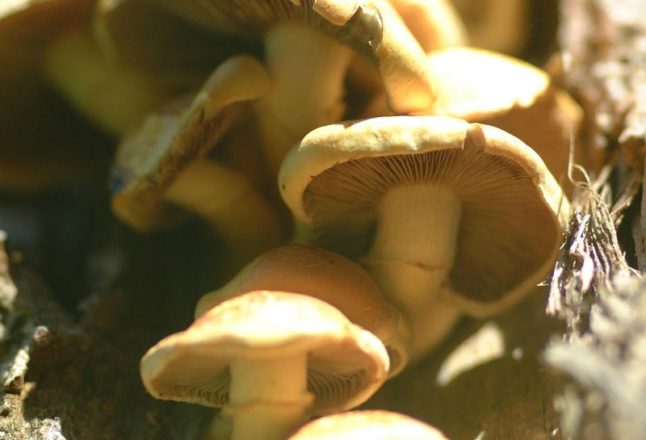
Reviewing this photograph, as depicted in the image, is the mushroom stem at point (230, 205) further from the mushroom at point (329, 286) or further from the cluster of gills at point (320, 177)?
the mushroom at point (329, 286)

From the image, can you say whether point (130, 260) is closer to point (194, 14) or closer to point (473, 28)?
point (194, 14)

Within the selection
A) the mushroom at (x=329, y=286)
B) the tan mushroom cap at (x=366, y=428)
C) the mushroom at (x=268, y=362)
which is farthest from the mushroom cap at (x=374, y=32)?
the tan mushroom cap at (x=366, y=428)

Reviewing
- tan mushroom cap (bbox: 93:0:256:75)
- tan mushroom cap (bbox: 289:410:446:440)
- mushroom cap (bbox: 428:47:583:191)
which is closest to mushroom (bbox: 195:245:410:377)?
tan mushroom cap (bbox: 289:410:446:440)

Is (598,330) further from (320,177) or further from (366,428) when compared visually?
(320,177)

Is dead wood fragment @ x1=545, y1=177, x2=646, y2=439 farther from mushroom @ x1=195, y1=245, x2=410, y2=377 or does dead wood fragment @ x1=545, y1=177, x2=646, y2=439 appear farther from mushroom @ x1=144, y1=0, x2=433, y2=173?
mushroom @ x1=144, y1=0, x2=433, y2=173

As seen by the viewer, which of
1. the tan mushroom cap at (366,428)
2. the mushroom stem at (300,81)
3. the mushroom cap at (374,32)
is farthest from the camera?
the mushroom stem at (300,81)

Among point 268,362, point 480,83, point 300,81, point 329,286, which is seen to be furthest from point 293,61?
point 268,362
